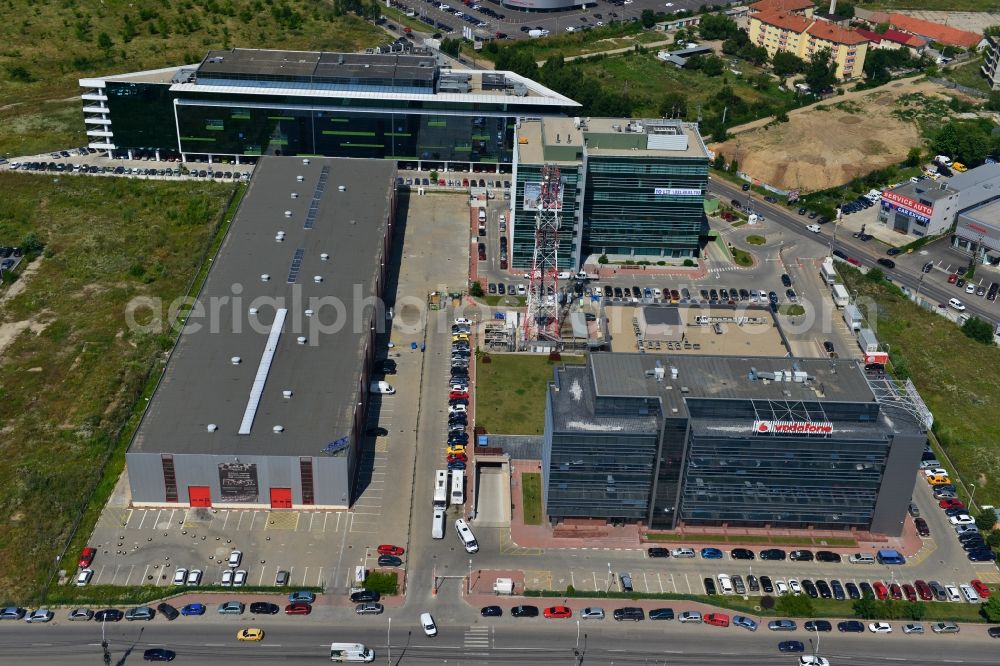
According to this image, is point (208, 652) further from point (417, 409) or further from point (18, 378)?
point (18, 378)

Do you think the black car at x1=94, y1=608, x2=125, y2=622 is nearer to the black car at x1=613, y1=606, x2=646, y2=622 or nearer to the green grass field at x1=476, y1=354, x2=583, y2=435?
the green grass field at x1=476, y1=354, x2=583, y2=435

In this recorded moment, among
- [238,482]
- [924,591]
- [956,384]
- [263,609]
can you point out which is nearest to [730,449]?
[924,591]

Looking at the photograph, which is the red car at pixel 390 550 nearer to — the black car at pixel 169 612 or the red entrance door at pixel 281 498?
the red entrance door at pixel 281 498

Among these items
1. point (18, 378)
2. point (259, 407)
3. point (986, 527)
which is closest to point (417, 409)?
point (259, 407)

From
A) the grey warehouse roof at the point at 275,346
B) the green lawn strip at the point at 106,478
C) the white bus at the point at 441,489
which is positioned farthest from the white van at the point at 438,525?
the green lawn strip at the point at 106,478

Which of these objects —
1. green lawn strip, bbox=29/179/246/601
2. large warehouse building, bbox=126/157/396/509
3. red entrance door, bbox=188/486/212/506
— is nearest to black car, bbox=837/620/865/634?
large warehouse building, bbox=126/157/396/509

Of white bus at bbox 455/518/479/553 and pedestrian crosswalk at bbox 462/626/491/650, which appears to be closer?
pedestrian crosswalk at bbox 462/626/491/650
